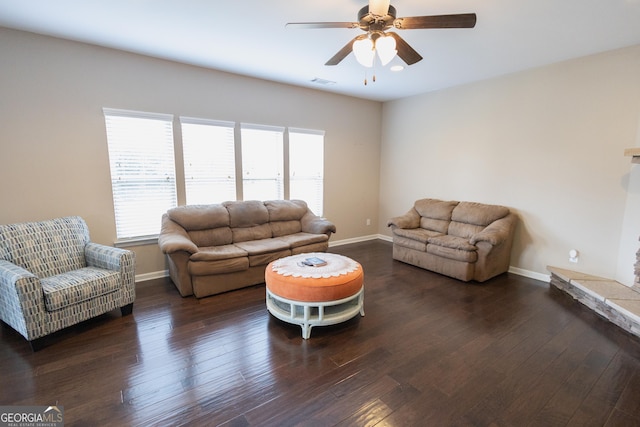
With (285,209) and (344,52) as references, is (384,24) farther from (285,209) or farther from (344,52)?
(285,209)

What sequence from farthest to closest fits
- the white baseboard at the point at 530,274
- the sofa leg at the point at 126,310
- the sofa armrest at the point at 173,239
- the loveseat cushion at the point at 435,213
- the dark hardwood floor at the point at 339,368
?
the loveseat cushion at the point at 435,213, the white baseboard at the point at 530,274, the sofa armrest at the point at 173,239, the sofa leg at the point at 126,310, the dark hardwood floor at the point at 339,368

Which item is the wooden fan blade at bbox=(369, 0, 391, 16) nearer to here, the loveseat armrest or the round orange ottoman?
the round orange ottoman

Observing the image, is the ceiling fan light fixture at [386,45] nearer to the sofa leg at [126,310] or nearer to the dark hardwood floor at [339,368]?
the dark hardwood floor at [339,368]

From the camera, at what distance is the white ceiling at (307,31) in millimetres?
2443

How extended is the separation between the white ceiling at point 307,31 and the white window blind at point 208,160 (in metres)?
0.84

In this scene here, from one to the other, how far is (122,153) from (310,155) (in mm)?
2871

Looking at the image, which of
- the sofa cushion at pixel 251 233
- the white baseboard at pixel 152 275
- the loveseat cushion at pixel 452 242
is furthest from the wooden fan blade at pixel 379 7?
the white baseboard at pixel 152 275

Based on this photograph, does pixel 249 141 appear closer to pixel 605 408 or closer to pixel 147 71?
pixel 147 71

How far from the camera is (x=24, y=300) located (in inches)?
87.4

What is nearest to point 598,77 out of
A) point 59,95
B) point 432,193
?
point 432,193

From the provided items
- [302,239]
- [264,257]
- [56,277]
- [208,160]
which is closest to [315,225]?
[302,239]

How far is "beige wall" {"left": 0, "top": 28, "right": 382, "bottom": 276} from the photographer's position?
3004 millimetres

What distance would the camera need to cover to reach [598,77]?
3.38m

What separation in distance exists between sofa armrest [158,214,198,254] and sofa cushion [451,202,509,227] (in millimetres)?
3886
